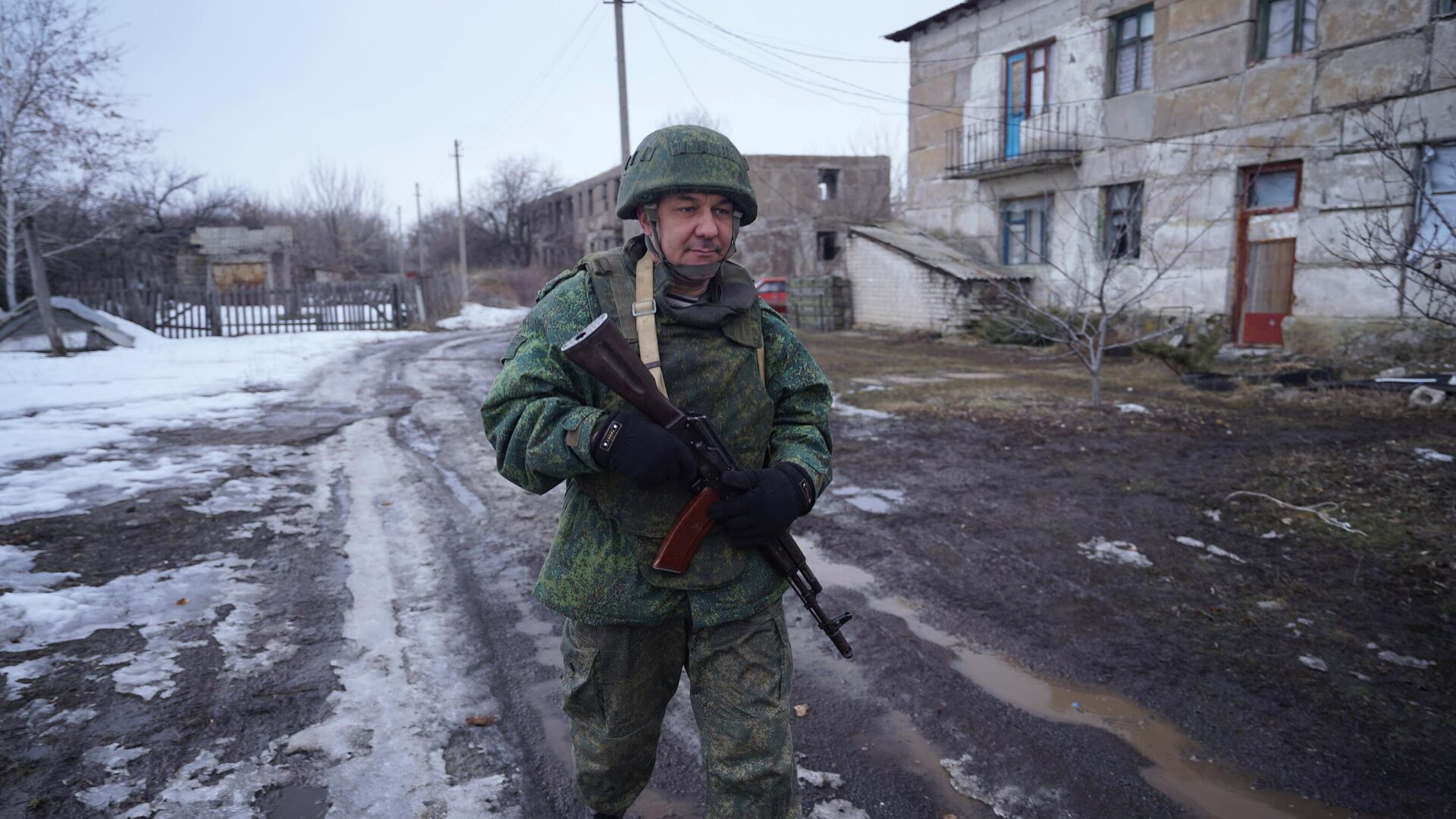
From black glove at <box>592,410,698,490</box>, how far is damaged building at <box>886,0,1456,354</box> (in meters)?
8.15

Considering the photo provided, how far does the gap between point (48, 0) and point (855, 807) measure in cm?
1795

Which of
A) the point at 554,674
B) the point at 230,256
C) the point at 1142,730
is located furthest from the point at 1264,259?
the point at 230,256

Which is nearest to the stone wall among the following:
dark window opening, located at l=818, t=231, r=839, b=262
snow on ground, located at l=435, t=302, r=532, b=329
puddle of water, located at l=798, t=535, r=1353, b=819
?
snow on ground, located at l=435, t=302, r=532, b=329

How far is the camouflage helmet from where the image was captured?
1941mm


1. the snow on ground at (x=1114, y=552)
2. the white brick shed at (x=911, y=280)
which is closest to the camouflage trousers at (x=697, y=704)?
the snow on ground at (x=1114, y=552)

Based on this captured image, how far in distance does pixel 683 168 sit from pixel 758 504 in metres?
0.78

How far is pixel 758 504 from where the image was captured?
1.82 m

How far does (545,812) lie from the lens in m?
2.37

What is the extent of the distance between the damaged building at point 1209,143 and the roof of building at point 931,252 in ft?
1.17

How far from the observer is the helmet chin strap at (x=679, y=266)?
1.93 meters

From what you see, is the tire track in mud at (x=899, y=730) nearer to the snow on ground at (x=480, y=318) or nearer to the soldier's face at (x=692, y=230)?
the soldier's face at (x=692, y=230)

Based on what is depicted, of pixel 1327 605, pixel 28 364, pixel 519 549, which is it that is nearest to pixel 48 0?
pixel 28 364

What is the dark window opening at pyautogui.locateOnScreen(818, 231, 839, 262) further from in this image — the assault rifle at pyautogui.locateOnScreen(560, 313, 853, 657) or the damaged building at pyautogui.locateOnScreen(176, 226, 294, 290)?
the assault rifle at pyautogui.locateOnScreen(560, 313, 853, 657)

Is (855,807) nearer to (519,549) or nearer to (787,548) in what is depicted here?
(787,548)
